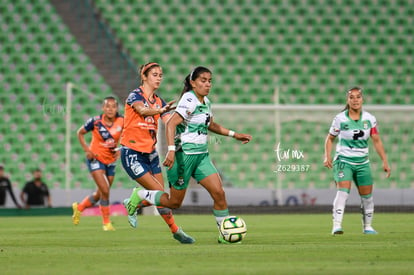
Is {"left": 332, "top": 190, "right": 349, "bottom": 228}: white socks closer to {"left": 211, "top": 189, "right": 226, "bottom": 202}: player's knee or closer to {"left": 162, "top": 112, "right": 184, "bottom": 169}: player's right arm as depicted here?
{"left": 211, "top": 189, "right": 226, "bottom": 202}: player's knee

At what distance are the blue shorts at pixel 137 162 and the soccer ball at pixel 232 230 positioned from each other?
127cm

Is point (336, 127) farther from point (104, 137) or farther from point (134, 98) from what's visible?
point (104, 137)

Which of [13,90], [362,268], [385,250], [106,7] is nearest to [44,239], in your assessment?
[385,250]

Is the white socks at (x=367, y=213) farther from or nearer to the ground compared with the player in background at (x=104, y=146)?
nearer to the ground

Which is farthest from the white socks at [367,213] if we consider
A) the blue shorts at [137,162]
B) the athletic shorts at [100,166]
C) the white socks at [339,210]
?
the athletic shorts at [100,166]

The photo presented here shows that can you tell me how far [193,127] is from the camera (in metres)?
→ 10.0

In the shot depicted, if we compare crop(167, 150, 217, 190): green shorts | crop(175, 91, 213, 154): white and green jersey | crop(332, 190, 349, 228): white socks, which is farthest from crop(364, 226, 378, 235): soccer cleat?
crop(175, 91, 213, 154): white and green jersey

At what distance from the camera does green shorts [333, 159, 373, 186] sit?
40.1 ft

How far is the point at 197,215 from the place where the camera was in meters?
20.1

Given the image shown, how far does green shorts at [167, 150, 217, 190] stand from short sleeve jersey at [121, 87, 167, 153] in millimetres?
686

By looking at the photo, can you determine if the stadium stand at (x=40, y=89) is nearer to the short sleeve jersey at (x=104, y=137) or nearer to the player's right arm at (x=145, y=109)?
the short sleeve jersey at (x=104, y=137)

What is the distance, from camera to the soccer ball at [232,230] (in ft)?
32.2

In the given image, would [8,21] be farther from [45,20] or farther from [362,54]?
[362,54]

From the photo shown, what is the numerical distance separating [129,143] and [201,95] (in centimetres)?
116
